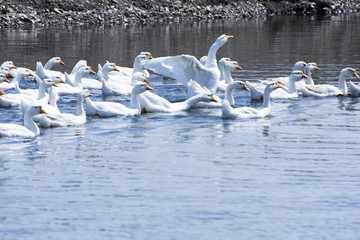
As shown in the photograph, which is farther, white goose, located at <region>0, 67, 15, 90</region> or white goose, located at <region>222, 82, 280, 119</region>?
white goose, located at <region>0, 67, 15, 90</region>

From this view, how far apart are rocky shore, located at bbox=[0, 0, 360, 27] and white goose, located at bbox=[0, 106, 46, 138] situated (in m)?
32.0

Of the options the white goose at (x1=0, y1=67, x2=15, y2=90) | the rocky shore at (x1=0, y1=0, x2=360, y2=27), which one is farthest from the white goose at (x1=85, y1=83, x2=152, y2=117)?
the rocky shore at (x1=0, y1=0, x2=360, y2=27)

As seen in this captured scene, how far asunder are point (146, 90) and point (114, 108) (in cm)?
130

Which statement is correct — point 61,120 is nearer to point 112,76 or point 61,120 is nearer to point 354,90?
point 112,76

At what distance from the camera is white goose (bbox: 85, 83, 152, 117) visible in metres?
15.8

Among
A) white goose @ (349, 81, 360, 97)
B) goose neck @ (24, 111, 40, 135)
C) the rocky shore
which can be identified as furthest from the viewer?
the rocky shore

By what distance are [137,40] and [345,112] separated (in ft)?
69.9

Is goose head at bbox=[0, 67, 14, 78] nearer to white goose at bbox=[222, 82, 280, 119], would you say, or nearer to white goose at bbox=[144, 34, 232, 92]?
white goose at bbox=[144, 34, 232, 92]

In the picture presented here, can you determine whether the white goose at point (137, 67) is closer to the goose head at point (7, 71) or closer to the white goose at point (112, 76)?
the white goose at point (112, 76)

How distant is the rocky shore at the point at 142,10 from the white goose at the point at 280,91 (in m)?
29.6

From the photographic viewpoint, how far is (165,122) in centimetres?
1565

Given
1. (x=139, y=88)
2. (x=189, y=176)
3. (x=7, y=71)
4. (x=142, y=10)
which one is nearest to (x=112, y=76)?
(x=7, y=71)

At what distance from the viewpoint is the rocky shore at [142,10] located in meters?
46.5

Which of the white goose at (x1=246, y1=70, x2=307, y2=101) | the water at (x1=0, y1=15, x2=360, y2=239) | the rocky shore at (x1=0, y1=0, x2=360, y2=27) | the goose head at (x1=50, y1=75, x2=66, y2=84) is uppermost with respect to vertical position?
the rocky shore at (x1=0, y1=0, x2=360, y2=27)
